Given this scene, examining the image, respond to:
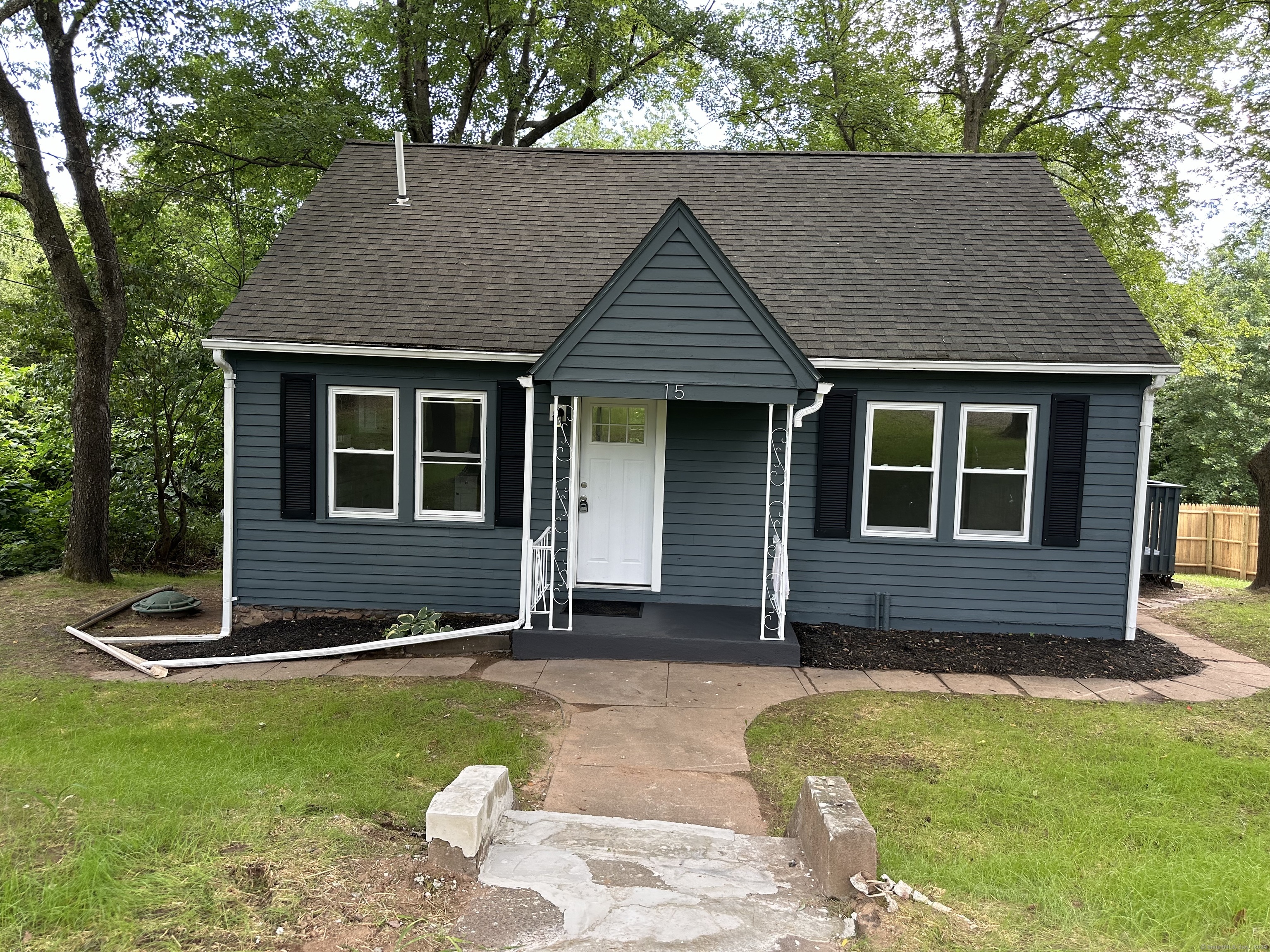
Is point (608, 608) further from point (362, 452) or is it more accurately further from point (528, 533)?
point (362, 452)

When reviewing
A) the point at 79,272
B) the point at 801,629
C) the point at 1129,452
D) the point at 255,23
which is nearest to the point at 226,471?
the point at 79,272

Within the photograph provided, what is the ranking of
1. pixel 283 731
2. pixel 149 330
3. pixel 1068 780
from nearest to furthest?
pixel 1068 780 < pixel 283 731 < pixel 149 330

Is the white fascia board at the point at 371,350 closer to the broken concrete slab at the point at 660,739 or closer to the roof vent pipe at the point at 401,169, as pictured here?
the roof vent pipe at the point at 401,169

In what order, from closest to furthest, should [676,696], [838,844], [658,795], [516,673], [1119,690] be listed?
[838,844], [658,795], [676,696], [1119,690], [516,673]

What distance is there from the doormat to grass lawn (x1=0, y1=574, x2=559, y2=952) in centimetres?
164

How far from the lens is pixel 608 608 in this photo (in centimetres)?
805

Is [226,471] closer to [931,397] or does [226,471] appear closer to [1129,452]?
[931,397]

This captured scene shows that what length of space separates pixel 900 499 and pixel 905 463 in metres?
0.39

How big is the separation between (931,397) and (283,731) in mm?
6721

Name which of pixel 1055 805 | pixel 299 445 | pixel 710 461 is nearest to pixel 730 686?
pixel 710 461

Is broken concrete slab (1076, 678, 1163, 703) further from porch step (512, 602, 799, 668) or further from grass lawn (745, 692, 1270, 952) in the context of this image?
porch step (512, 602, 799, 668)

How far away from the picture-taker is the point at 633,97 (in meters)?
18.8

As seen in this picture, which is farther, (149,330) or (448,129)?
(448,129)

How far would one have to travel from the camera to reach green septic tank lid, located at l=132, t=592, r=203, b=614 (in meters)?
9.03
